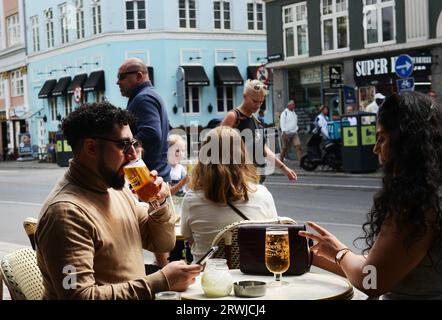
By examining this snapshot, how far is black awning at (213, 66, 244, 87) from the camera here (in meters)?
37.3

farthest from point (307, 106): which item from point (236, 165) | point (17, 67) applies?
point (17, 67)

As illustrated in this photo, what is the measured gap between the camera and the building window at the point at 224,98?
38.2 m

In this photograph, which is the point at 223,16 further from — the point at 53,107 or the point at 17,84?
the point at 17,84

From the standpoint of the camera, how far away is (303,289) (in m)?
3.08

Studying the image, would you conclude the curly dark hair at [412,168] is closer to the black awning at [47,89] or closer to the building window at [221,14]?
the building window at [221,14]

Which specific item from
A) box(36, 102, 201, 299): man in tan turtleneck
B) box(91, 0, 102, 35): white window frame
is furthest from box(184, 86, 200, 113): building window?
box(36, 102, 201, 299): man in tan turtleneck

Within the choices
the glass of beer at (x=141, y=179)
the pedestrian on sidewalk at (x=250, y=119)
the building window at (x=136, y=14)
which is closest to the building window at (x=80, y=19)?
the building window at (x=136, y=14)

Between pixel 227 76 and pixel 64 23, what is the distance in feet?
36.2

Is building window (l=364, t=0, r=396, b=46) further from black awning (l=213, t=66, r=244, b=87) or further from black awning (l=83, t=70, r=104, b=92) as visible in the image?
black awning (l=83, t=70, r=104, b=92)

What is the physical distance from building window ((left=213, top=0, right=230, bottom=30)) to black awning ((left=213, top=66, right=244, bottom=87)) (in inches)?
111

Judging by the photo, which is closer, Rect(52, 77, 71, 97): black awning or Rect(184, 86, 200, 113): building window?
Rect(184, 86, 200, 113): building window

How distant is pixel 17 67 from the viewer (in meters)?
48.2

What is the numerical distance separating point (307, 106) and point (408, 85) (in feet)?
29.4
